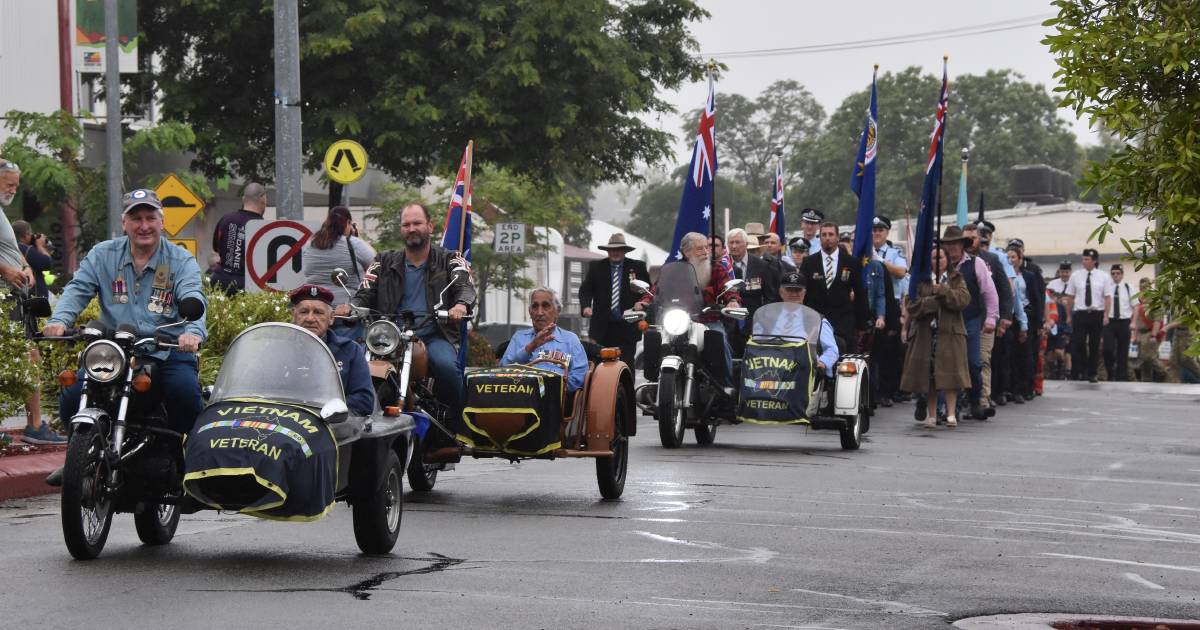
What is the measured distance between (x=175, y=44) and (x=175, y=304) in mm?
22721

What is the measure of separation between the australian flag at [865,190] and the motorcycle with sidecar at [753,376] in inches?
191

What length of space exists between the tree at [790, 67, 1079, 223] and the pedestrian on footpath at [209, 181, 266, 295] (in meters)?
71.8

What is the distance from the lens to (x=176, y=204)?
21.9 metres

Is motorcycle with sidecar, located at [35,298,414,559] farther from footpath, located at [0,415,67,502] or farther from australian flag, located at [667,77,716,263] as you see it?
australian flag, located at [667,77,716,263]

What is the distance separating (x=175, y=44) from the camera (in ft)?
101

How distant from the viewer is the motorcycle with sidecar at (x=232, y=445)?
26.1ft

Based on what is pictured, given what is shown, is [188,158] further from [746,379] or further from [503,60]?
[746,379]

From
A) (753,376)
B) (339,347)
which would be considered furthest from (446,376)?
(753,376)

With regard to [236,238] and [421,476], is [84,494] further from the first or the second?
[236,238]

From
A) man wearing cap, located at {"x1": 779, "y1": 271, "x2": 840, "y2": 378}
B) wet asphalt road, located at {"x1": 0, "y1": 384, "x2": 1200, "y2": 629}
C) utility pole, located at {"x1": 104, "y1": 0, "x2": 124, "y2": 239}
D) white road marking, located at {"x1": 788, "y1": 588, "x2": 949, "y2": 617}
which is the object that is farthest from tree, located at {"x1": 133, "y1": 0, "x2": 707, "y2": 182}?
white road marking, located at {"x1": 788, "y1": 588, "x2": 949, "y2": 617}

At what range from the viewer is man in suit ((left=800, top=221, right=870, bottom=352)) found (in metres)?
19.8

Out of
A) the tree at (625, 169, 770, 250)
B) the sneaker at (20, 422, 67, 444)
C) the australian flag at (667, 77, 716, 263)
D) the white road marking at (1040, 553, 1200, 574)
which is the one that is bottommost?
the white road marking at (1040, 553, 1200, 574)

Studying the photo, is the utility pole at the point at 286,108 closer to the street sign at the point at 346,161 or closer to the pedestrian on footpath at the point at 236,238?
the street sign at the point at 346,161

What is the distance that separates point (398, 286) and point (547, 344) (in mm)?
1130
